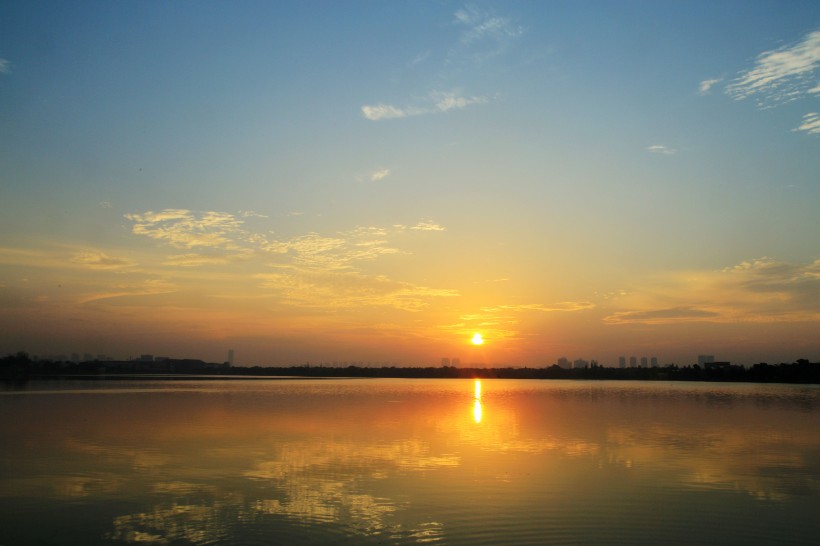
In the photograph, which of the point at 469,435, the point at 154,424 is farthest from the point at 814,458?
the point at 154,424

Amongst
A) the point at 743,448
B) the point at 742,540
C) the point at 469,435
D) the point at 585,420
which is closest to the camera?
the point at 742,540

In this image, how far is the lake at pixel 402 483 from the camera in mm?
10438

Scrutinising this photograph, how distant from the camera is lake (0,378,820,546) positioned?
34.2 ft

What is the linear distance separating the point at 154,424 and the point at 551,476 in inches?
678

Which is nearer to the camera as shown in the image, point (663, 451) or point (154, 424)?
point (663, 451)

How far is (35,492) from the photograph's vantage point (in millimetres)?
13094

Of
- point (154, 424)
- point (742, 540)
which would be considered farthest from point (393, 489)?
point (154, 424)

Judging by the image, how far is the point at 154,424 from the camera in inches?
1025

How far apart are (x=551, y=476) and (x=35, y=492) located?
10970mm

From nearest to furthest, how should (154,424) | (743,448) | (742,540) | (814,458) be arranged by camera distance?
(742,540), (814,458), (743,448), (154,424)

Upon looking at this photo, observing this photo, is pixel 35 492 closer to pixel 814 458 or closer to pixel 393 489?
pixel 393 489

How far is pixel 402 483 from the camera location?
1426 centimetres

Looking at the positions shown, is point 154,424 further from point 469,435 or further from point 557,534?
point 557,534

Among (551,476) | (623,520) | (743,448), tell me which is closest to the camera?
(623,520)
